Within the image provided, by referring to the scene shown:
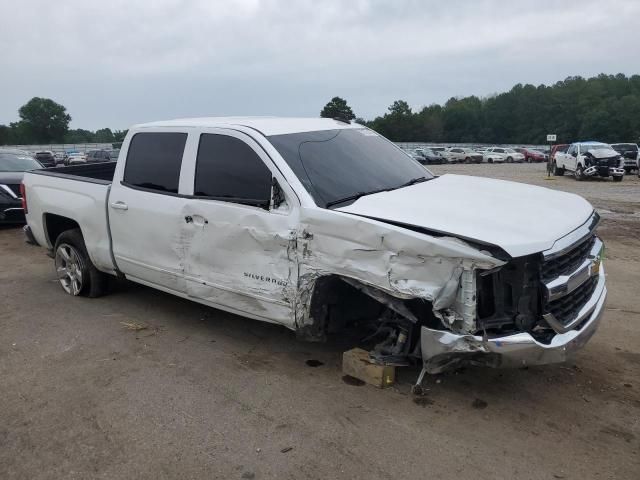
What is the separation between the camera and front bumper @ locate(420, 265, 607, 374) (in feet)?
10.6

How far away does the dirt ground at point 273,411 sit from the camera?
3096 mm

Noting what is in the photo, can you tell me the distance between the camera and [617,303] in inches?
230

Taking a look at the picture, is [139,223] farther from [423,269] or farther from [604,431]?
[604,431]

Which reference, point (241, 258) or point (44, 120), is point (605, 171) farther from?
point (44, 120)

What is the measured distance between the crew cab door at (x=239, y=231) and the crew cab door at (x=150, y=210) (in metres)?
0.18

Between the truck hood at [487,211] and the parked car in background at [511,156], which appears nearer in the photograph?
the truck hood at [487,211]

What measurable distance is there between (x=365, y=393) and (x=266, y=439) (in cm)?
85

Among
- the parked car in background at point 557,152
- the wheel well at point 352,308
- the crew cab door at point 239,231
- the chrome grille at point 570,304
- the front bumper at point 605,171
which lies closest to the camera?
the chrome grille at point 570,304

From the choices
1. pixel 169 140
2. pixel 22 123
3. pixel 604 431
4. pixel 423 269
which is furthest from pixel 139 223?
pixel 22 123

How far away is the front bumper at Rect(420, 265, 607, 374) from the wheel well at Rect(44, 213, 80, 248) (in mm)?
4618

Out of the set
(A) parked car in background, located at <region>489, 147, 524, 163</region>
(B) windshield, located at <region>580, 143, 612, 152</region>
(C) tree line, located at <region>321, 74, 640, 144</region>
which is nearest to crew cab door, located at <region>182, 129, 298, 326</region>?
(B) windshield, located at <region>580, 143, 612, 152</region>

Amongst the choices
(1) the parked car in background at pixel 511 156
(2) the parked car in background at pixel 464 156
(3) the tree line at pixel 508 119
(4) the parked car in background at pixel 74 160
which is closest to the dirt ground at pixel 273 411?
(4) the parked car in background at pixel 74 160

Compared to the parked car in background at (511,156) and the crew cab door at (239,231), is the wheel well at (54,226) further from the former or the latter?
the parked car in background at (511,156)

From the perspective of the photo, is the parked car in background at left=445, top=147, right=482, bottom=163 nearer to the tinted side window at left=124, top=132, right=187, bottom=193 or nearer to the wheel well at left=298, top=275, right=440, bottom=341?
the tinted side window at left=124, top=132, right=187, bottom=193
